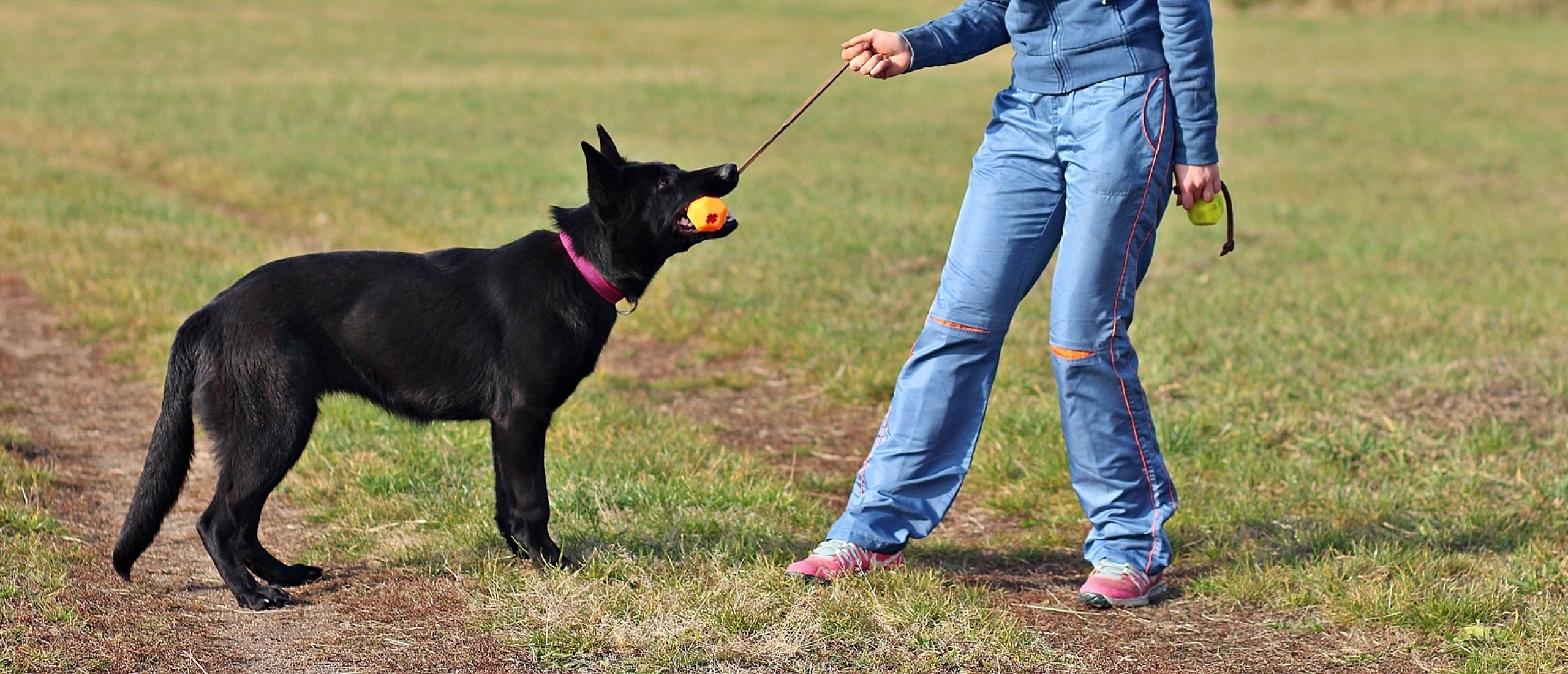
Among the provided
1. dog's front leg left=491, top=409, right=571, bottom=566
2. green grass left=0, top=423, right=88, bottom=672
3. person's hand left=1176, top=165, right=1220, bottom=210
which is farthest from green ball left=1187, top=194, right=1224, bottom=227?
green grass left=0, top=423, right=88, bottom=672

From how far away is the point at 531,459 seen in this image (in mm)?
4039

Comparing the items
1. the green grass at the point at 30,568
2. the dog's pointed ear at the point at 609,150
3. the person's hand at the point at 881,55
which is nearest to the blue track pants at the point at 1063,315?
the person's hand at the point at 881,55

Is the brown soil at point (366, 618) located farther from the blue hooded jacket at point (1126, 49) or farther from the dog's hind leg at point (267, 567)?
the blue hooded jacket at point (1126, 49)

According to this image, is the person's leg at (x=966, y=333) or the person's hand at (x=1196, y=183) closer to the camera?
the person's hand at (x=1196, y=183)

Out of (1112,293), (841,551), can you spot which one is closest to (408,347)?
(841,551)

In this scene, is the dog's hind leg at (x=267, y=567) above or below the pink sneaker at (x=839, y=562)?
above

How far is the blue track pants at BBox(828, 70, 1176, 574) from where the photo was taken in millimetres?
3857

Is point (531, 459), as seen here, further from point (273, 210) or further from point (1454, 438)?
point (273, 210)

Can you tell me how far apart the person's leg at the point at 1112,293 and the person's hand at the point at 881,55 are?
1.70ft

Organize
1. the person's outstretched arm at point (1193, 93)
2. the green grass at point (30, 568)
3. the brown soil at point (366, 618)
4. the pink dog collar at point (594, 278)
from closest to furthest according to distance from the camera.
Result: 1. the green grass at point (30, 568)
2. the brown soil at point (366, 618)
3. the person's outstretched arm at point (1193, 93)
4. the pink dog collar at point (594, 278)

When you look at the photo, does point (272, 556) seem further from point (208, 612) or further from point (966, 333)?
point (966, 333)

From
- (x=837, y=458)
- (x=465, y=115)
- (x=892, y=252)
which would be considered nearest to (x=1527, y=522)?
(x=837, y=458)

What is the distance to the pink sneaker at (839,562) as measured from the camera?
408 cm

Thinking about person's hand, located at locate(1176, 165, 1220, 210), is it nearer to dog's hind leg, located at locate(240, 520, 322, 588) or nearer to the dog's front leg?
the dog's front leg
